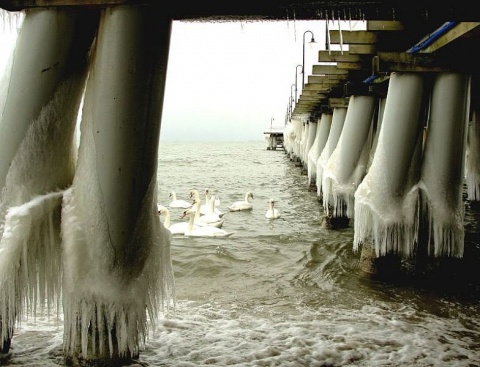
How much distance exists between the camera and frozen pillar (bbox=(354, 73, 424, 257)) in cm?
653

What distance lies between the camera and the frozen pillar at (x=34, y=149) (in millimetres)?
3529

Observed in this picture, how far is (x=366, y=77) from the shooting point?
10359 millimetres

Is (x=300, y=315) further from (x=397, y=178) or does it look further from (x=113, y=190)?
(x=113, y=190)

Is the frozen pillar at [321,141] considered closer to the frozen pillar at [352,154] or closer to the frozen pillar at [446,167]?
the frozen pillar at [352,154]

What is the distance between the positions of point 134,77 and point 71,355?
2111 millimetres

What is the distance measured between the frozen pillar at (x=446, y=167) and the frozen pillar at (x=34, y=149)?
4.70 m

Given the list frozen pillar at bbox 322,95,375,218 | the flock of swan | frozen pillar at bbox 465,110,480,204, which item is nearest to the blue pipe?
frozen pillar at bbox 322,95,375,218

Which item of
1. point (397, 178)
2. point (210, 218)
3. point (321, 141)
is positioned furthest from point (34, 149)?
point (321, 141)

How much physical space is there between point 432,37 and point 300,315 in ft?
12.9

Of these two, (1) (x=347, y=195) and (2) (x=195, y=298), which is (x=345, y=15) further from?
(1) (x=347, y=195)

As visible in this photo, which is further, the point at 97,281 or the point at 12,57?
the point at 12,57

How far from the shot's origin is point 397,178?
661cm

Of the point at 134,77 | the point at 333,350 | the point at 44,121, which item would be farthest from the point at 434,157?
the point at 44,121

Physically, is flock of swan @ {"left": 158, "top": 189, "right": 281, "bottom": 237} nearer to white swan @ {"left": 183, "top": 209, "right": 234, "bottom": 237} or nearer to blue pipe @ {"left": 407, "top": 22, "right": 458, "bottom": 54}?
white swan @ {"left": 183, "top": 209, "right": 234, "bottom": 237}
